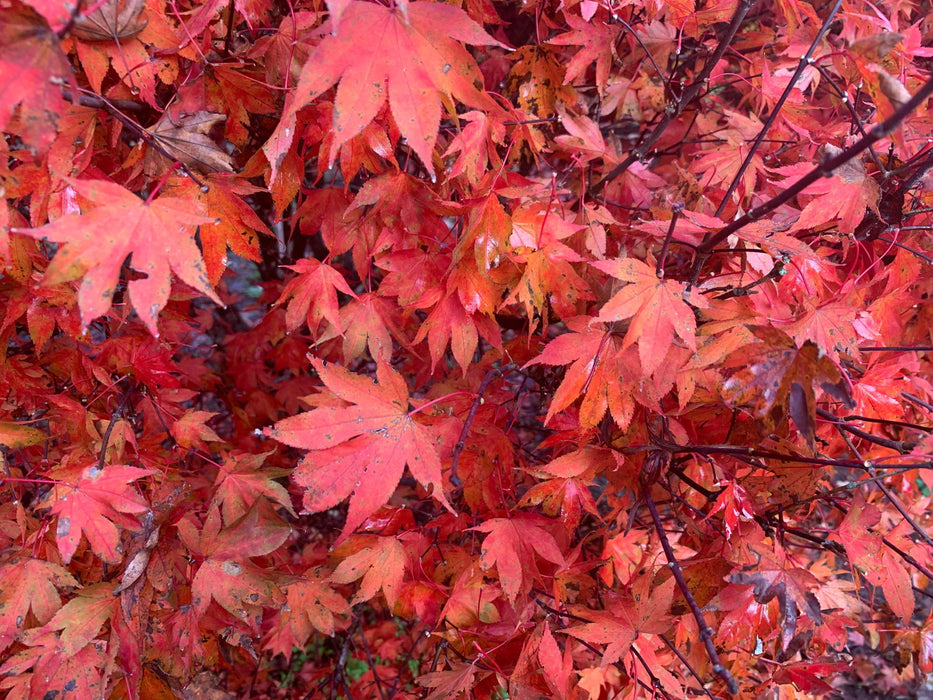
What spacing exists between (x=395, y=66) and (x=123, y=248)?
2.03ft

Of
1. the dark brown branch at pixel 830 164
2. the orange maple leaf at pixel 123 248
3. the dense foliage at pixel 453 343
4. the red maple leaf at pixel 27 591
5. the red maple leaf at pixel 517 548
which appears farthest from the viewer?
the red maple leaf at pixel 517 548

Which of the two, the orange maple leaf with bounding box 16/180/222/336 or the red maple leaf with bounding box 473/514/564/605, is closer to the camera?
the orange maple leaf with bounding box 16/180/222/336

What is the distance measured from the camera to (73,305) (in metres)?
1.57

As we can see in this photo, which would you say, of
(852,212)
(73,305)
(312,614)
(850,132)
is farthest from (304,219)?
(850,132)

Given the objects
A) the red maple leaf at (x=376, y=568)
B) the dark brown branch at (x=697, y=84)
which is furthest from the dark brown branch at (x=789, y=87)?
the red maple leaf at (x=376, y=568)

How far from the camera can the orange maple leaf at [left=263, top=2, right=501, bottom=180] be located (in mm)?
1088

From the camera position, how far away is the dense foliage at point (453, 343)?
118 cm

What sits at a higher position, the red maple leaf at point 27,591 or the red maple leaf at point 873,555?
the red maple leaf at point 873,555

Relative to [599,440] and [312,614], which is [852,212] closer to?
[599,440]

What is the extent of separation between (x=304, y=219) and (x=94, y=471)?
97 cm

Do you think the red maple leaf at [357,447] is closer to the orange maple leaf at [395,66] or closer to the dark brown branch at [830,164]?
the orange maple leaf at [395,66]

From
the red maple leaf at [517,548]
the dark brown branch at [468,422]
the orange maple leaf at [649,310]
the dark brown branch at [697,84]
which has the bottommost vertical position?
the red maple leaf at [517,548]

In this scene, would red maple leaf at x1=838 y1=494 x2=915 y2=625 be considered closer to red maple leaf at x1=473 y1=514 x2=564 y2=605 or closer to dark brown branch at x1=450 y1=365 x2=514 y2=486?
red maple leaf at x1=473 y1=514 x2=564 y2=605

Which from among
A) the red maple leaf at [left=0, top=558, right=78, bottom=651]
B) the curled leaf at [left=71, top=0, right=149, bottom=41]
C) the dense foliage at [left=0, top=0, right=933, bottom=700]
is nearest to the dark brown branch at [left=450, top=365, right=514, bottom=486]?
the dense foliage at [left=0, top=0, right=933, bottom=700]
